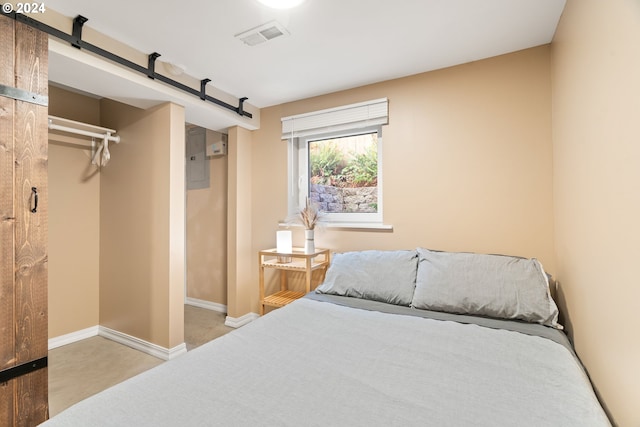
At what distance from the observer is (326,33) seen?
1855 millimetres

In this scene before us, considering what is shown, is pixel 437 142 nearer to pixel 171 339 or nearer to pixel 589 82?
pixel 589 82

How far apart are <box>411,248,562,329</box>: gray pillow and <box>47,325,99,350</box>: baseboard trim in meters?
3.07

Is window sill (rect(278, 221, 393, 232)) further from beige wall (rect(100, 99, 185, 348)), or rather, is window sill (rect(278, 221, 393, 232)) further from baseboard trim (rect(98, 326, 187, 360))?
baseboard trim (rect(98, 326, 187, 360))

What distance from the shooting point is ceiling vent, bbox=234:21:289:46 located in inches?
70.2

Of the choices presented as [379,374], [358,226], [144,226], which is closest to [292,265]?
[358,226]

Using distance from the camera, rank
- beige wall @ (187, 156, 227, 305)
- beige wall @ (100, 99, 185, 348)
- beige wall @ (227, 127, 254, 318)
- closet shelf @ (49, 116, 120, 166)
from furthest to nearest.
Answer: beige wall @ (187, 156, 227, 305) → beige wall @ (227, 127, 254, 318) → closet shelf @ (49, 116, 120, 166) → beige wall @ (100, 99, 185, 348)

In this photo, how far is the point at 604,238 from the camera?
1.13m

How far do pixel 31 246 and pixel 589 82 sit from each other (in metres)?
2.73

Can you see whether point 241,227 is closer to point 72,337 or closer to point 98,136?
point 98,136

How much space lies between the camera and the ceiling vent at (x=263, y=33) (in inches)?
70.2

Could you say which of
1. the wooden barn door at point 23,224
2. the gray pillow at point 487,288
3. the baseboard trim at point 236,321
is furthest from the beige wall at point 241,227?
the gray pillow at point 487,288

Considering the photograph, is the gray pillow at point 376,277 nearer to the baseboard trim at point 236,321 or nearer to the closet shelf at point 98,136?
the baseboard trim at point 236,321

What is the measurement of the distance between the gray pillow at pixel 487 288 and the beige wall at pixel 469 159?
0.34 metres

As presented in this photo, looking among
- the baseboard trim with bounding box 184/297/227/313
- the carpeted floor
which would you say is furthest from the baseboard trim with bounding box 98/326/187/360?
the baseboard trim with bounding box 184/297/227/313
